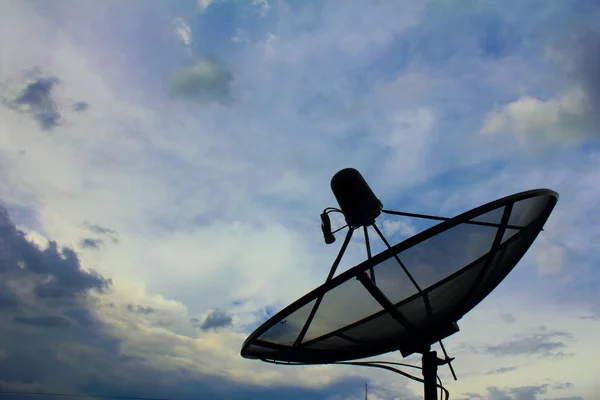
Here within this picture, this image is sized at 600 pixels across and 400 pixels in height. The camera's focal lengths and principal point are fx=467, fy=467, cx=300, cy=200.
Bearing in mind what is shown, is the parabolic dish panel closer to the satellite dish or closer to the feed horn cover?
the satellite dish

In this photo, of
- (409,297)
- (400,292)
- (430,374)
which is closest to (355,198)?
(400,292)

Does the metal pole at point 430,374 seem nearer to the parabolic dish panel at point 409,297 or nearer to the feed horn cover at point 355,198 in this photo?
the parabolic dish panel at point 409,297

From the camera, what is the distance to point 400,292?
1174cm

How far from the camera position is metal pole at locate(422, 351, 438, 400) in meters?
9.91

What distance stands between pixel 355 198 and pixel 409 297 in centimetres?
329

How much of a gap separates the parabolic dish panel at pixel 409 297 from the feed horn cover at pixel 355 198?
1.08m

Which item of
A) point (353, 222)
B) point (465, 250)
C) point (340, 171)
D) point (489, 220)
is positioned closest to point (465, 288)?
point (465, 250)

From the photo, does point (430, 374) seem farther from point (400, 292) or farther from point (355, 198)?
point (355, 198)

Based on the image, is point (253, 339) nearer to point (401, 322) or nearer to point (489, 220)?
point (401, 322)

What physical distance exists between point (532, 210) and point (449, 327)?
3.26 metres

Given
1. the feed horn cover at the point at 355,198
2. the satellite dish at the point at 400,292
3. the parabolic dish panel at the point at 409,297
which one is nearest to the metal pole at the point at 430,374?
the satellite dish at the point at 400,292

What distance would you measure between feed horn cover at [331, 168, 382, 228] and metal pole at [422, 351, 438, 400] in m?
3.22

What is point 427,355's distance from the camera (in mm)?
10398

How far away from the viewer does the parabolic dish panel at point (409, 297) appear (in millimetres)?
9789
